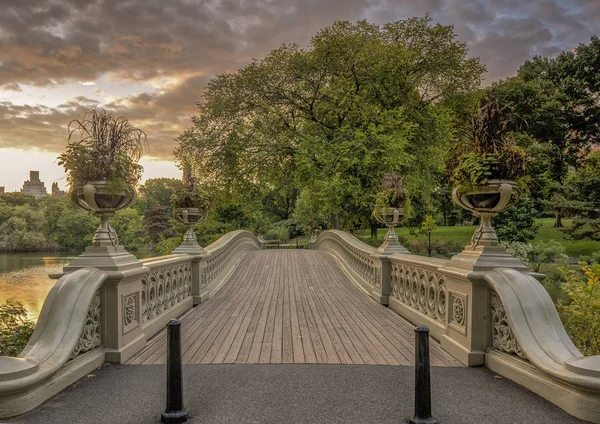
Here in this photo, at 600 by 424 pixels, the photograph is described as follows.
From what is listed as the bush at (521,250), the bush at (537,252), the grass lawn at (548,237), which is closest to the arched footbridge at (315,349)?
the bush at (521,250)

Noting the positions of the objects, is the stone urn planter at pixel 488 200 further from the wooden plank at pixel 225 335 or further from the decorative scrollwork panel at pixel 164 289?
the decorative scrollwork panel at pixel 164 289

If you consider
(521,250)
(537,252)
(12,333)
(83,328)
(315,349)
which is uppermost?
(83,328)

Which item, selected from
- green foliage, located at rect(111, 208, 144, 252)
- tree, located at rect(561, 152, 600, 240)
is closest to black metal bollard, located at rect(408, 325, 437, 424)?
tree, located at rect(561, 152, 600, 240)

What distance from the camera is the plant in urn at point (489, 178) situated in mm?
4516

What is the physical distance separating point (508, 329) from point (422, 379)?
166cm

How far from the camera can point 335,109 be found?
20.3 metres

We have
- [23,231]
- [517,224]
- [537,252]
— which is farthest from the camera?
[23,231]

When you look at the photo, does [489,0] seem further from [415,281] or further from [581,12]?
[581,12]

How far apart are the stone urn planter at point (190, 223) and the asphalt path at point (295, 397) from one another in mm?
4470

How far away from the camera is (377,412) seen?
320 centimetres

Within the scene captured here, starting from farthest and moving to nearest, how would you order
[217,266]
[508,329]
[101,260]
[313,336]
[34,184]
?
[34,184] < [217,266] < [313,336] < [101,260] < [508,329]

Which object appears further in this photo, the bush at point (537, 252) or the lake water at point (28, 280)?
the lake water at point (28, 280)

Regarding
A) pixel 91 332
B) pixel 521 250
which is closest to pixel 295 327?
pixel 91 332

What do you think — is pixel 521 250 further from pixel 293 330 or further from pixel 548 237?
pixel 293 330
